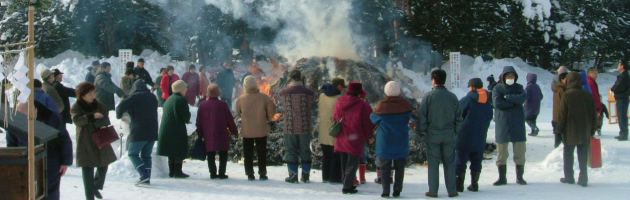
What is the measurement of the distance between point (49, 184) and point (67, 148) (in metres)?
0.34

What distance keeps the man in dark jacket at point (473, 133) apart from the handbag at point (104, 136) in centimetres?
399

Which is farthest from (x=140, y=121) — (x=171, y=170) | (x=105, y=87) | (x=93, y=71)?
(x=93, y=71)

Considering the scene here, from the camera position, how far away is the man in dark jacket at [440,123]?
6.82 meters

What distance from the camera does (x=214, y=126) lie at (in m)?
8.28

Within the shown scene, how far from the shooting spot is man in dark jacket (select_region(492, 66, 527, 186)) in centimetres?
775

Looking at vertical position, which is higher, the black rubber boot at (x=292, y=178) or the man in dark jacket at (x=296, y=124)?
the man in dark jacket at (x=296, y=124)

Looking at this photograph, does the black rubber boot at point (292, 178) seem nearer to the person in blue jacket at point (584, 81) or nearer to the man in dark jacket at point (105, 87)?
the man in dark jacket at point (105, 87)

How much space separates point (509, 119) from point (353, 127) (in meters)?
2.11

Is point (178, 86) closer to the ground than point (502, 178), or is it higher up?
higher up

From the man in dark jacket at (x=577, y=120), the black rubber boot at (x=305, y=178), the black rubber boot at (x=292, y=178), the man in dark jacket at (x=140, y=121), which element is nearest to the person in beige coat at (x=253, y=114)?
the black rubber boot at (x=292, y=178)

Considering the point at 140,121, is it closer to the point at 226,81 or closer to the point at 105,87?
the point at 105,87

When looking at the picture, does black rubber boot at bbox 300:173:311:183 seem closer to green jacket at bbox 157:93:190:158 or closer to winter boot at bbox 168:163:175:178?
green jacket at bbox 157:93:190:158

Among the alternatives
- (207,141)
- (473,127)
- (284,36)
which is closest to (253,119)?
(207,141)

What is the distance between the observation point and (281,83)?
457 inches
